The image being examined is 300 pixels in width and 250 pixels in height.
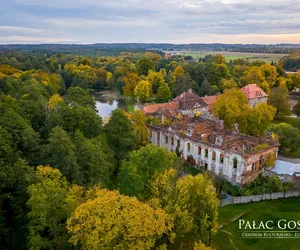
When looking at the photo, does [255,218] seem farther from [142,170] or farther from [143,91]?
[143,91]

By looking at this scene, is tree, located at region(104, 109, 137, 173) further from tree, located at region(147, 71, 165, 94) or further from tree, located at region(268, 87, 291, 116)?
tree, located at region(147, 71, 165, 94)

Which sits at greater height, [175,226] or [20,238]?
[175,226]

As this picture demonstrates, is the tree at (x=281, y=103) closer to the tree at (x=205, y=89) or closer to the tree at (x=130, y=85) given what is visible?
the tree at (x=205, y=89)

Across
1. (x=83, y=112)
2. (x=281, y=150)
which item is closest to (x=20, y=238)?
(x=83, y=112)

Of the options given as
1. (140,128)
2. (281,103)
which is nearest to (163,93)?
(281,103)

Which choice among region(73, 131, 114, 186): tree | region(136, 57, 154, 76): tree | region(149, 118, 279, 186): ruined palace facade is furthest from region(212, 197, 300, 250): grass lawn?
region(136, 57, 154, 76): tree

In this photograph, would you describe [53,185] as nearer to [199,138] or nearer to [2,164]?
[2,164]
